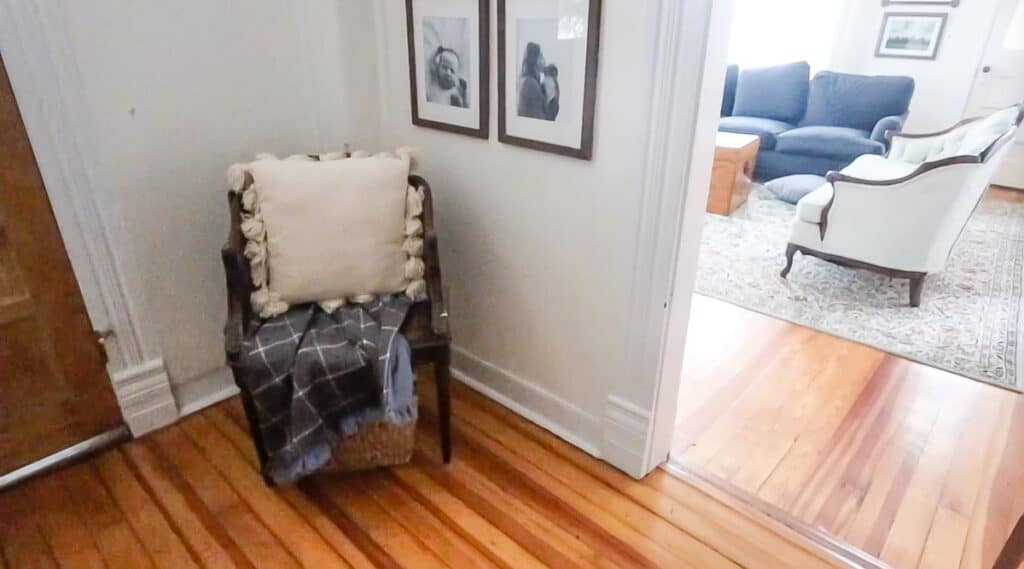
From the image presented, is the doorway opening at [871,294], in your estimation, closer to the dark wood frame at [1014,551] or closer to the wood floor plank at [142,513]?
the dark wood frame at [1014,551]

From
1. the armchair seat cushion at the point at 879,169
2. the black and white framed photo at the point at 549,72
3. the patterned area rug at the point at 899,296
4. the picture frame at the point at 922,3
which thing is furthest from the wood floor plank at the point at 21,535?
the picture frame at the point at 922,3

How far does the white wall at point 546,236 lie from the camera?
1.54 meters

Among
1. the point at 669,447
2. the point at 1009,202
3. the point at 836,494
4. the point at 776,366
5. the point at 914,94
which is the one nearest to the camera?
the point at 836,494

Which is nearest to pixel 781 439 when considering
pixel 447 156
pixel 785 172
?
pixel 447 156

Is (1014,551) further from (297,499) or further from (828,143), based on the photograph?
(828,143)

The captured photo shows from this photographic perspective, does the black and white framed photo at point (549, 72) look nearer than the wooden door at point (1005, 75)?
Yes

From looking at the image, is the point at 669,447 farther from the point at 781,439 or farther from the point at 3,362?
the point at 3,362

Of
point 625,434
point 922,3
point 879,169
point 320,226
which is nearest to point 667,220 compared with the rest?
point 625,434

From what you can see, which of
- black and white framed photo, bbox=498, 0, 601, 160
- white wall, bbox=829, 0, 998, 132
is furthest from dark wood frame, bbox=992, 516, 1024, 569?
white wall, bbox=829, 0, 998, 132

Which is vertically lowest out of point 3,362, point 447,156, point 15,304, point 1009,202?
point 1009,202

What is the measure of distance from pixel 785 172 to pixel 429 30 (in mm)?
4007

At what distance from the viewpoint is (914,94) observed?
5.31 meters

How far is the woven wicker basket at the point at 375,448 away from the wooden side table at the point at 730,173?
3091 mm

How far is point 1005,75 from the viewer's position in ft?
15.8
